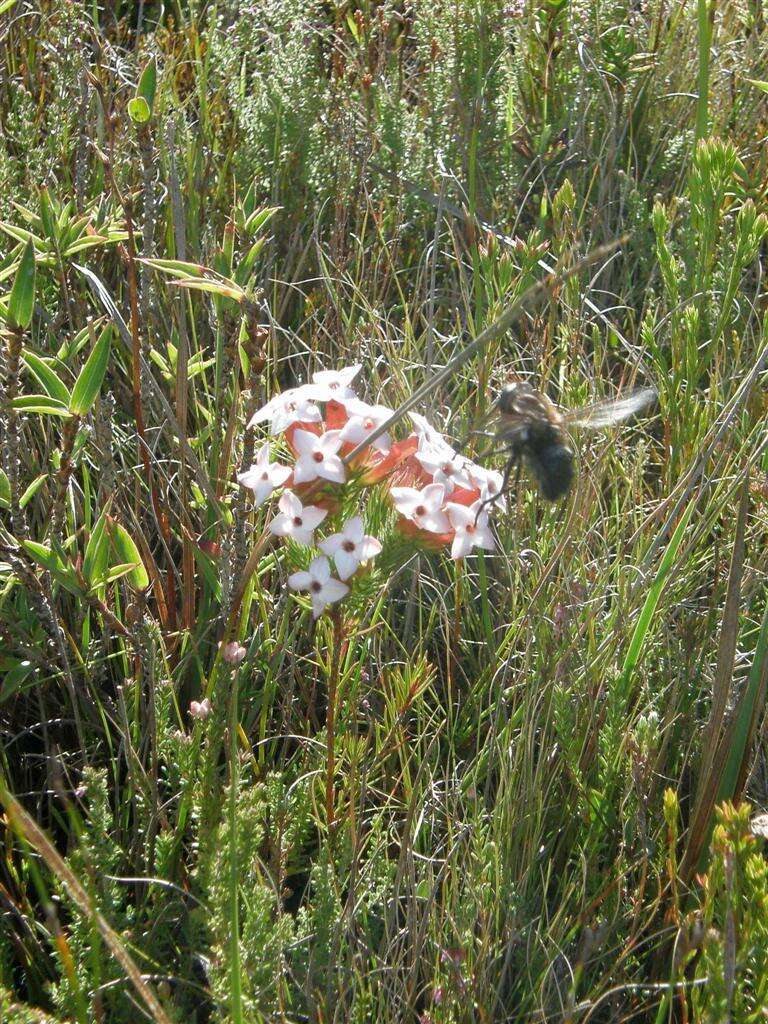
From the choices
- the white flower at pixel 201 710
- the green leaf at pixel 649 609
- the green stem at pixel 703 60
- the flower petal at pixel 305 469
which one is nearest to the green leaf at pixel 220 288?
the flower petal at pixel 305 469

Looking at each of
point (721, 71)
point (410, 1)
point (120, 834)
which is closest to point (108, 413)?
point (120, 834)

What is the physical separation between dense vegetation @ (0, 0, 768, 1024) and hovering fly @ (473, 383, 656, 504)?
22 centimetres

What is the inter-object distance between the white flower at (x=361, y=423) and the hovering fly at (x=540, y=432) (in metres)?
0.16

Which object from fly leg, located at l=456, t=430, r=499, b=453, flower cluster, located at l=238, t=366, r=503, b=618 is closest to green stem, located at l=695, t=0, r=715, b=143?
fly leg, located at l=456, t=430, r=499, b=453

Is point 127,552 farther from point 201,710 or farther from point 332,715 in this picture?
point 332,715

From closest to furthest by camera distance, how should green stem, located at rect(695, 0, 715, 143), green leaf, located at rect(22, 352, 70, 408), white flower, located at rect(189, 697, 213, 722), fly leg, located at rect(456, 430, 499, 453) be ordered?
fly leg, located at rect(456, 430, 499, 453) → white flower, located at rect(189, 697, 213, 722) → green leaf, located at rect(22, 352, 70, 408) → green stem, located at rect(695, 0, 715, 143)

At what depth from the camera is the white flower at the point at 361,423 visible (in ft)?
4.85

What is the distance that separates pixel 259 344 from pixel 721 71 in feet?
7.48

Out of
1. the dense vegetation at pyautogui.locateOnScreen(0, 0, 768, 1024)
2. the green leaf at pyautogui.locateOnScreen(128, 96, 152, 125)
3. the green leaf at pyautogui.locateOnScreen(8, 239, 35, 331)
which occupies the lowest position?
the dense vegetation at pyautogui.locateOnScreen(0, 0, 768, 1024)

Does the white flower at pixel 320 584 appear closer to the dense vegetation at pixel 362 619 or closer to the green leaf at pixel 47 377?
the dense vegetation at pixel 362 619

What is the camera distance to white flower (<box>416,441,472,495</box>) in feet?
5.01

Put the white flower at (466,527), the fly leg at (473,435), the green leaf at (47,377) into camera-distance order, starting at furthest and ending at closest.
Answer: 1. the green leaf at (47,377)
2. the white flower at (466,527)
3. the fly leg at (473,435)

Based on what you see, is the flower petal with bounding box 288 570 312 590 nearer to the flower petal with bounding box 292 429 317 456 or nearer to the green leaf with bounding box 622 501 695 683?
the flower petal with bounding box 292 429 317 456

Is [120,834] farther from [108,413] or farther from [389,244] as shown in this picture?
[389,244]
